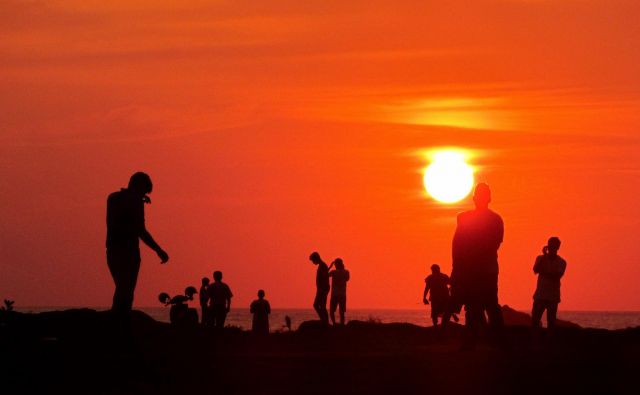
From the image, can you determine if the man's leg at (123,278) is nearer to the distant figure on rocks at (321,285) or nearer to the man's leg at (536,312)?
the man's leg at (536,312)

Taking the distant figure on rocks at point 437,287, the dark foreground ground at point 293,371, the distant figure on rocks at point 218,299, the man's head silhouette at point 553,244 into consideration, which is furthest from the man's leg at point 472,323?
the distant figure on rocks at point 218,299

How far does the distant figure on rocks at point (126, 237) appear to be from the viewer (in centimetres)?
1575

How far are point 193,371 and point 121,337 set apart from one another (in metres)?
2.04

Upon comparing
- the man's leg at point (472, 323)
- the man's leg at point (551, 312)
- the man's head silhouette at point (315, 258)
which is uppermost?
the man's head silhouette at point (315, 258)

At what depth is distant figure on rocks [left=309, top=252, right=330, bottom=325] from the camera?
3070cm

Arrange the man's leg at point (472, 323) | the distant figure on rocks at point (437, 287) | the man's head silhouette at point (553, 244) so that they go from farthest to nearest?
the distant figure on rocks at point (437, 287) → the man's head silhouette at point (553, 244) → the man's leg at point (472, 323)

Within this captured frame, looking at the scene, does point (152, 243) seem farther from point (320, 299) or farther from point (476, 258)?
point (320, 299)

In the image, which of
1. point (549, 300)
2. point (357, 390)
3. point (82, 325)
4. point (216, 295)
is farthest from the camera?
point (216, 295)

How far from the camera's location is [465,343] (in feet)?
58.8

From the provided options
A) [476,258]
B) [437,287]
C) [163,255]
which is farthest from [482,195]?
[437,287]

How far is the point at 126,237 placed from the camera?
15906 mm

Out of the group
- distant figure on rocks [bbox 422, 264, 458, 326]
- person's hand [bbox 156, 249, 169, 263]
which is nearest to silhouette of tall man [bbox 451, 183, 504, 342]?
person's hand [bbox 156, 249, 169, 263]

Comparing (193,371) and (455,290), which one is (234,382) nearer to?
(193,371)

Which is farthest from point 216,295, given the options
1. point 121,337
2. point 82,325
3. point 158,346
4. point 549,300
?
point 121,337
